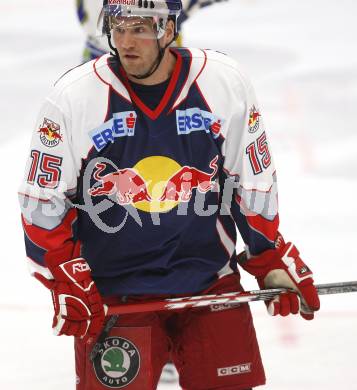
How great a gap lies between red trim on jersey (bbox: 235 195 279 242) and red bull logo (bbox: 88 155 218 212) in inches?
4.6

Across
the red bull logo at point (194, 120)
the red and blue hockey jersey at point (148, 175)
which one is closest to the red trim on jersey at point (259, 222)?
the red and blue hockey jersey at point (148, 175)

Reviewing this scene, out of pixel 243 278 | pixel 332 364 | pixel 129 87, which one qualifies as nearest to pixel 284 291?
pixel 129 87

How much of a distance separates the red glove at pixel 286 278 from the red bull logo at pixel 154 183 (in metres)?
0.25

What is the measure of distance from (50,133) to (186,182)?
344 millimetres

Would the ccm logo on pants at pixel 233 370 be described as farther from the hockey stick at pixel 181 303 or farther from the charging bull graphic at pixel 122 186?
the charging bull graphic at pixel 122 186

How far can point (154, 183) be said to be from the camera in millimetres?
2693

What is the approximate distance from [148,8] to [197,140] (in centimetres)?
32

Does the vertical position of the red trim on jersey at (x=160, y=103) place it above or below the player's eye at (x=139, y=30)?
below

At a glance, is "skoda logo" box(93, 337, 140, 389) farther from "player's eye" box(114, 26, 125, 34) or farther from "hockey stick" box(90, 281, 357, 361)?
"player's eye" box(114, 26, 125, 34)

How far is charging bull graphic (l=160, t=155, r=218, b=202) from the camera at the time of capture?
2691 mm

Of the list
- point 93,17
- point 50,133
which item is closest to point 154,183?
point 50,133

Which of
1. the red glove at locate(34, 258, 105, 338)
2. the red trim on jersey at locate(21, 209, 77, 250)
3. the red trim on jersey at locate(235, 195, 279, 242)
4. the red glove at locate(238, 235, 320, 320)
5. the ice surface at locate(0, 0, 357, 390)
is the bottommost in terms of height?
the ice surface at locate(0, 0, 357, 390)

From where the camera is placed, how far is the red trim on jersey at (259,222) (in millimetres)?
2787

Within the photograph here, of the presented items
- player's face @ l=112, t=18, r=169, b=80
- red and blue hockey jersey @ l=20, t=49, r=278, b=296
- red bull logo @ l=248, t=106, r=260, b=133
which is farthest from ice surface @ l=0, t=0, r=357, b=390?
player's face @ l=112, t=18, r=169, b=80
